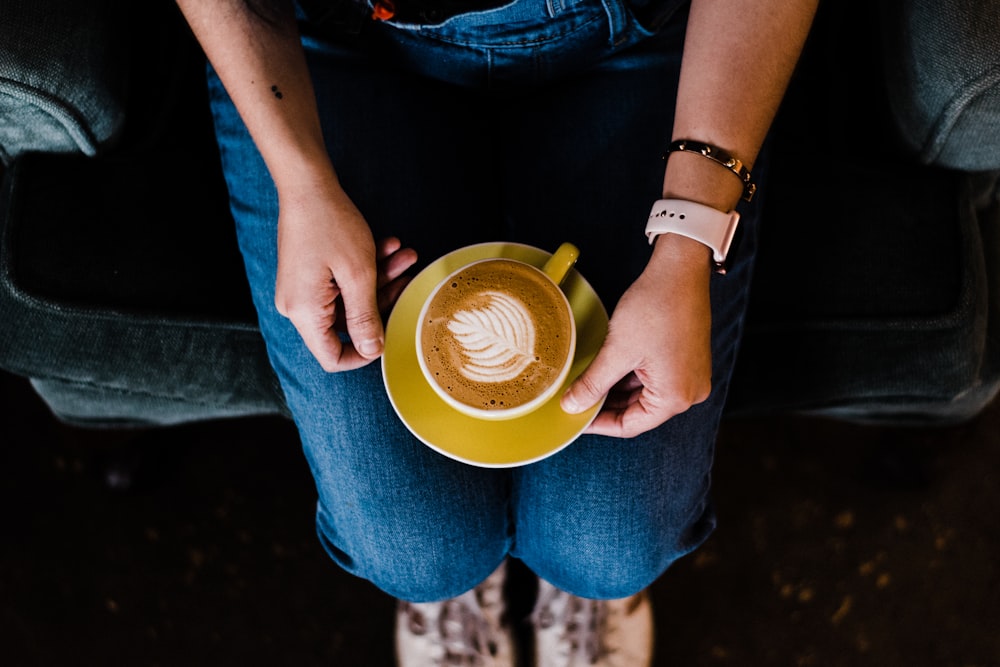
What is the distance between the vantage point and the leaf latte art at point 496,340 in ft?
2.29

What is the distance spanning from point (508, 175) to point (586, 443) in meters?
0.38

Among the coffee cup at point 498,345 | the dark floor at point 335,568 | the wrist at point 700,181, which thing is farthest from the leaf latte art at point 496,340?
the dark floor at point 335,568

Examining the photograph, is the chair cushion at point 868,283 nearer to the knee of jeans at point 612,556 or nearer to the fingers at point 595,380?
the knee of jeans at point 612,556

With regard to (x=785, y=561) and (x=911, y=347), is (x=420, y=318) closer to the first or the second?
(x=911, y=347)

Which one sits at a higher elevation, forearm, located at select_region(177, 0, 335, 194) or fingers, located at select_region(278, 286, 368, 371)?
forearm, located at select_region(177, 0, 335, 194)

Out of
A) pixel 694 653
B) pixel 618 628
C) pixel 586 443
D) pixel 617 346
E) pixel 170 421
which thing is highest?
pixel 617 346

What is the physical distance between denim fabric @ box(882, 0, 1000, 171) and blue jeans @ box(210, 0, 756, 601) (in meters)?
0.28

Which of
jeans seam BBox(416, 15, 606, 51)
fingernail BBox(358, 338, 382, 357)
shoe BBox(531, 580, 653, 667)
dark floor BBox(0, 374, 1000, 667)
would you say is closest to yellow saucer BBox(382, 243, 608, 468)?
fingernail BBox(358, 338, 382, 357)

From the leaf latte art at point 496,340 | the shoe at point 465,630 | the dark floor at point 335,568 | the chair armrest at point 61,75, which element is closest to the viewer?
the leaf latte art at point 496,340

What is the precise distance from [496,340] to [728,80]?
38 centimetres

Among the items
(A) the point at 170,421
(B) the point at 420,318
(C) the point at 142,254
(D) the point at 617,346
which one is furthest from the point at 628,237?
(A) the point at 170,421

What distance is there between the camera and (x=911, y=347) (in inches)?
37.5

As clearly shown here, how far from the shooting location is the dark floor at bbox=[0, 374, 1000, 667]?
130 centimetres

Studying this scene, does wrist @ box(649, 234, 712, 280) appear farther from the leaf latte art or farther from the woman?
the leaf latte art
